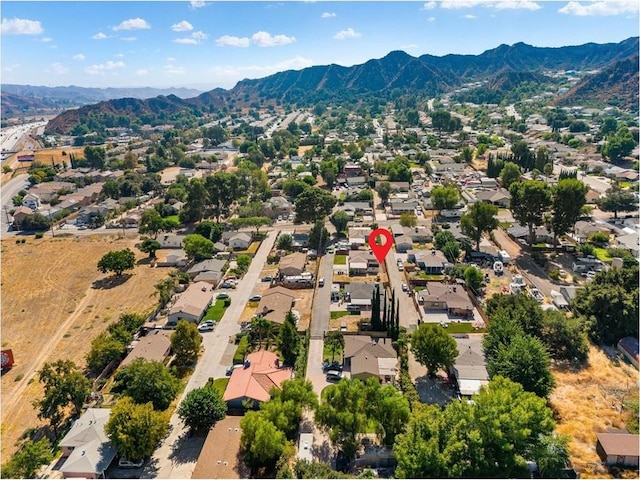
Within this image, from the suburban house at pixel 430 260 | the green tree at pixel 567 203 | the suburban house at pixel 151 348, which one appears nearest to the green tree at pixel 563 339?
the suburban house at pixel 430 260

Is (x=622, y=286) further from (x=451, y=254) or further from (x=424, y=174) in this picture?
(x=424, y=174)

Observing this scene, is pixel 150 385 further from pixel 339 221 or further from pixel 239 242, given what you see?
pixel 339 221

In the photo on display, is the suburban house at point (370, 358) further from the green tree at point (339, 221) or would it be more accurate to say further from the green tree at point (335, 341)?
the green tree at point (339, 221)

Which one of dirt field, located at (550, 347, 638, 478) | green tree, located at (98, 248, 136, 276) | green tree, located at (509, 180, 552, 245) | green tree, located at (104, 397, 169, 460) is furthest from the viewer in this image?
green tree, located at (509, 180, 552, 245)

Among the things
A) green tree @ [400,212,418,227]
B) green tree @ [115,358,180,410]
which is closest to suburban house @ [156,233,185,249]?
green tree @ [400,212,418,227]

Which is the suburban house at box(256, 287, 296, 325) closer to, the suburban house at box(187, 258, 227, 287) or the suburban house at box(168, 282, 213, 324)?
the suburban house at box(168, 282, 213, 324)

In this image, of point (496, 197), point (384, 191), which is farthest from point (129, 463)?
point (496, 197)

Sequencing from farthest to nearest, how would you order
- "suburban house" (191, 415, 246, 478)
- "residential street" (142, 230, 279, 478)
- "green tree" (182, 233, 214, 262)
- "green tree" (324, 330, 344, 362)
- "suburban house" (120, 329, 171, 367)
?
"green tree" (182, 233, 214, 262)
"green tree" (324, 330, 344, 362)
"suburban house" (120, 329, 171, 367)
"residential street" (142, 230, 279, 478)
"suburban house" (191, 415, 246, 478)

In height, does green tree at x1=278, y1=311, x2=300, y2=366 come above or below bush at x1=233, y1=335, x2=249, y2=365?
above
